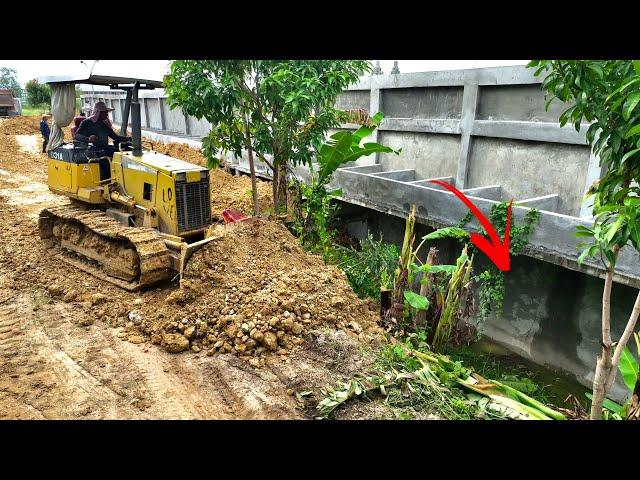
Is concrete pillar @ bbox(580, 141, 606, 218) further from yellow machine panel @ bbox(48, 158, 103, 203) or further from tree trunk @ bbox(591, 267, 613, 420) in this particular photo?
yellow machine panel @ bbox(48, 158, 103, 203)

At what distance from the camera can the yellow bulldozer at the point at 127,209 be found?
6828 mm

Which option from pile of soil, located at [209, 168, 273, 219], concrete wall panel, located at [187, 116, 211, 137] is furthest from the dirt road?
concrete wall panel, located at [187, 116, 211, 137]

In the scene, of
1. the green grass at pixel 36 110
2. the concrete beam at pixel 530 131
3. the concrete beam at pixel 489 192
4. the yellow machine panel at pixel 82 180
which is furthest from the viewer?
the green grass at pixel 36 110

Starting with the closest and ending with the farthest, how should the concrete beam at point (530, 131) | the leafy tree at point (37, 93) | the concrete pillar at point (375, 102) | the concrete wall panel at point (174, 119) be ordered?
the concrete beam at point (530, 131) < the concrete pillar at point (375, 102) < the concrete wall panel at point (174, 119) < the leafy tree at point (37, 93)

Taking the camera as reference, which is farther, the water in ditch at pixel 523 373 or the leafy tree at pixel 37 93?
the leafy tree at pixel 37 93

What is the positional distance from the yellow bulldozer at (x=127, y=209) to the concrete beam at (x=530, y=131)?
6.37 m

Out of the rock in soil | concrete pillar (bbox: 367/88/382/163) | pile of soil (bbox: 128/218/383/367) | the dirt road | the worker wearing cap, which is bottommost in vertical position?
the dirt road

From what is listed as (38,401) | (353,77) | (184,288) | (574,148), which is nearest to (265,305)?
(184,288)

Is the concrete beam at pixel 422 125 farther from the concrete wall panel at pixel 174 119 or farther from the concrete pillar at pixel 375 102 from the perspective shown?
the concrete wall panel at pixel 174 119

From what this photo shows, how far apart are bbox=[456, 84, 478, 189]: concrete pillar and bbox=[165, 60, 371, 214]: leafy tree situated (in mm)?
3408

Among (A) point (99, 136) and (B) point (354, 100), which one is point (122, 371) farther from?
(B) point (354, 100)

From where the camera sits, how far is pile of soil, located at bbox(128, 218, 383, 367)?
550cm

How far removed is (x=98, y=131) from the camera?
26.9 ft

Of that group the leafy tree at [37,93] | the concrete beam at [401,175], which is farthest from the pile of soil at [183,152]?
the leafy tree at [37,93]
